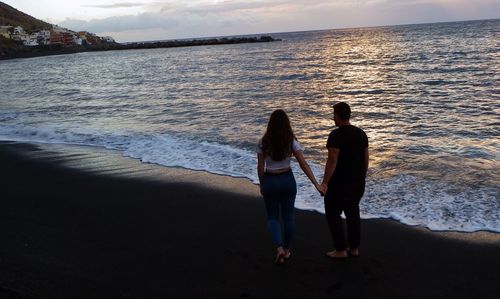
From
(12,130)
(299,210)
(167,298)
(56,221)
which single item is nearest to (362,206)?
(299,210)

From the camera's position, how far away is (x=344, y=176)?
5.23m

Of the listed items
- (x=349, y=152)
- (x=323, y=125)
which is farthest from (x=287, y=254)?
(x=323, y=125)

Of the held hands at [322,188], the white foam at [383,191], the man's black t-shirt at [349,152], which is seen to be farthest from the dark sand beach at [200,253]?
the man's black t-shirt at [349,152]

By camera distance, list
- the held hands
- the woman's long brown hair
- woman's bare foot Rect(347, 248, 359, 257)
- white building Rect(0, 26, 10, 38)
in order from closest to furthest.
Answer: the woman's long brown hair
the held hands
woman's bare foot Rect(347, 248, 359, 257)
white building Rect(0, 26, 10, 38)

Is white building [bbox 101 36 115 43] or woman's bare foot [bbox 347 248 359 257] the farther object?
white building [bbox 101 36 115 43]

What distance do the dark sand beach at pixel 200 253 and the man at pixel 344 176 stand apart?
0.28 meters

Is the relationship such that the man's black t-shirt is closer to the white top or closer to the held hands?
the held hands

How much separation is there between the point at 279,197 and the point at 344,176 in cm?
75

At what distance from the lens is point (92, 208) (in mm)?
7461

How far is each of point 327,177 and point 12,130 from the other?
46.6ft

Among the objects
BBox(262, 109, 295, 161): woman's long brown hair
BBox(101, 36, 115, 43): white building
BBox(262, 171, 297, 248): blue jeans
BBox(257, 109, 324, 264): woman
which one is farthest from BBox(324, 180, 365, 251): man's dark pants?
BBox(101, 36, 115, 43): white building

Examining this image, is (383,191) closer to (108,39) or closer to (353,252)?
(353,252)

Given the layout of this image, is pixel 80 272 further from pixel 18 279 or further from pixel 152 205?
pixel 152 205

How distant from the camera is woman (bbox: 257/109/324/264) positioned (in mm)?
4945
